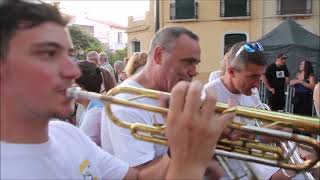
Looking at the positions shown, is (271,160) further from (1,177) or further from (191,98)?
(1,177)

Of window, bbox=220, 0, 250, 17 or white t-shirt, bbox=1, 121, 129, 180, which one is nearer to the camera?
white t-shirt, bbox=1, 121, 129, 180

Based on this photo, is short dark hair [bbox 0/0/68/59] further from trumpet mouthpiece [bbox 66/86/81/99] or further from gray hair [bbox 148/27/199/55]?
gray hair [bbox 148/27/199/55]

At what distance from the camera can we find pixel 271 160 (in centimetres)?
178

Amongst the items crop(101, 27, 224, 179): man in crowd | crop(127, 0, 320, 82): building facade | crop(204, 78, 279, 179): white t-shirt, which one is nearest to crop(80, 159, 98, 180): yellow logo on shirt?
crop(101, 27, 224, 179): man in crowd

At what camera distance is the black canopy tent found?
39.9 feet

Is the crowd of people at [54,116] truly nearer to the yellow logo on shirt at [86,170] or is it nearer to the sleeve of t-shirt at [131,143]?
the yellow logo on shirt at [86,170]

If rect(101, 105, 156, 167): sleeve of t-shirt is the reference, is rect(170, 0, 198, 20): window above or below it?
above

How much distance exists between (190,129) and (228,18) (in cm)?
2431

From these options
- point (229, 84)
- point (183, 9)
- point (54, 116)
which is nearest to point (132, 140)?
point (54, 116)

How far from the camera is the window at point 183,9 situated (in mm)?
25812

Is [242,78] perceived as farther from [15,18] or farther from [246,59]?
[15,18]

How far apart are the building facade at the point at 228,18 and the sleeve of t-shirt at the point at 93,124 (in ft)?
66.5

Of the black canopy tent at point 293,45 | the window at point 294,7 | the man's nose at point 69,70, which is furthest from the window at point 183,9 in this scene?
the man's nose at point 69,70

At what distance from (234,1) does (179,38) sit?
75.9 ft
